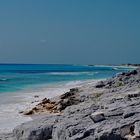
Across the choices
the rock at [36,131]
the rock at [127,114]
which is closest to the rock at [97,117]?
the rock at [127,114]

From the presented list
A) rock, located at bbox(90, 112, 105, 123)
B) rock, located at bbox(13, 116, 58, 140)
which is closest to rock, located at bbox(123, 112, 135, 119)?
rock, located at bbox(90, 112, 105, 123)

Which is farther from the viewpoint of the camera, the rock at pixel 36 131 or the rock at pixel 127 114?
the rock at pixel 36 131

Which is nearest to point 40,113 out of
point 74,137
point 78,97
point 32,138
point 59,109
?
point 59,109

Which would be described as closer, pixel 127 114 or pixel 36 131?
pixel 127 114

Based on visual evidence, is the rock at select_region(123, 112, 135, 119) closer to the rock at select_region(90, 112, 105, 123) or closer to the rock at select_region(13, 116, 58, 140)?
the rock at select_region(90, 112, 105, 123)

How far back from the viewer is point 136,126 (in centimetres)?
988

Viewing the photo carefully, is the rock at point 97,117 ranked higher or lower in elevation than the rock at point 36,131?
higher

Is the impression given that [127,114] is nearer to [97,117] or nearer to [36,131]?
[97,117]

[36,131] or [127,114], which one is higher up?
[127,114]

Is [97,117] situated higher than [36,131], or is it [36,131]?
[97,117]

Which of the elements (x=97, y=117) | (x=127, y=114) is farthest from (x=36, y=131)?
(x=127, y=114)

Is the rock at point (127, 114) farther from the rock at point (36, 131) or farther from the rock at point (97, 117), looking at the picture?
the rock at point (36, 131)

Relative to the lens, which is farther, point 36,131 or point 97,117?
point 36,131

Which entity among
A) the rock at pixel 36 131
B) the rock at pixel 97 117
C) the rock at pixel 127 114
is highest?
the rock at pixel 127 114
